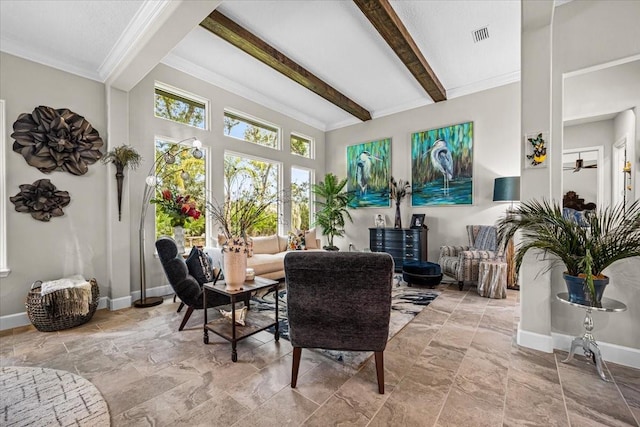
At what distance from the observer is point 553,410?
5.60 ft

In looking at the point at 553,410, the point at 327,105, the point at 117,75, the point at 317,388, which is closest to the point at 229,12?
the point at 117,75

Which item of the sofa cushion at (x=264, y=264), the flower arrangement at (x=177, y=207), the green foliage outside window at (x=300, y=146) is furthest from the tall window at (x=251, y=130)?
the sofa cushion at (x=264, y=264)

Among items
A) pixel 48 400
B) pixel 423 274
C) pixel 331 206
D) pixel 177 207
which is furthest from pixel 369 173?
pixel 48 400

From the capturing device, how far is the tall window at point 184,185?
4141 mm

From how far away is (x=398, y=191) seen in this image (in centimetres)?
576

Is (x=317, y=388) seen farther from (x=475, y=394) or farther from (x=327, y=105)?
(x=327, y=105)

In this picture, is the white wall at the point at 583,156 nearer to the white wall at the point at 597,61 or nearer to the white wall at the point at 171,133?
the white wall at the point at 597,61

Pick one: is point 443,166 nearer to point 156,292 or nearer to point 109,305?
point 156,292

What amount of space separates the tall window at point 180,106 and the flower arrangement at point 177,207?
129cm

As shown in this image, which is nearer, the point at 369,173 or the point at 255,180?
the point at 255,180

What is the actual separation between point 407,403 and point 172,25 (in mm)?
3639

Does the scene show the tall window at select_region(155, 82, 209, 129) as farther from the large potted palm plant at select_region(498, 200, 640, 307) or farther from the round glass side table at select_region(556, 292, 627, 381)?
the round glass side table at select_region(556, 292, 627, 381)

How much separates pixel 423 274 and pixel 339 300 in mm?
3118

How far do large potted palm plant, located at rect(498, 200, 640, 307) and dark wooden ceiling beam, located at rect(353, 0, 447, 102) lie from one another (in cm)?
245
